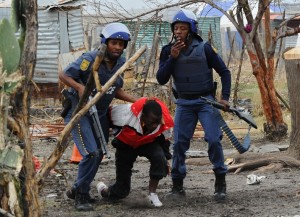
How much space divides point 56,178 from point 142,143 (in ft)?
7.25

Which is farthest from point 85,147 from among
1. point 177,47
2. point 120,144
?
Result: point 177,47

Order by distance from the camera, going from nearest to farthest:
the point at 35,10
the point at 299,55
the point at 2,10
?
the point at 35,10 → the point at 299,55 → the point at 2,10

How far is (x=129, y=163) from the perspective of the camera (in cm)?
780

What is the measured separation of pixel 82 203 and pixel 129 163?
0.70 meters

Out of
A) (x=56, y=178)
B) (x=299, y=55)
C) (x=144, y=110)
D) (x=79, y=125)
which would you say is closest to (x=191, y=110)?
(x=144, y=110)

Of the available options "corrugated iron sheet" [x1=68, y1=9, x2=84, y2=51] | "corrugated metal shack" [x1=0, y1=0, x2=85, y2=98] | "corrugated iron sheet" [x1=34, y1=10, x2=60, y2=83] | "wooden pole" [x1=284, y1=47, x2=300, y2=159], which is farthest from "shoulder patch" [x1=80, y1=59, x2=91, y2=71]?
"corrugated iron sheet" [x1=68, y1=9, x2=84, y2=51]

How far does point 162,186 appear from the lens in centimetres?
895

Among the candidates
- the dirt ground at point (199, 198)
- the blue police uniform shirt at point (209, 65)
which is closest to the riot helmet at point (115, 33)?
the blue police uniform shirt at point (209, 65)

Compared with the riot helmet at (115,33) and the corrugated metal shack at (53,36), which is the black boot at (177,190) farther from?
the corrugated metal shack at (53,36)

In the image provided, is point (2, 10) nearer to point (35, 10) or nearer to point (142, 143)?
point (142, 143)

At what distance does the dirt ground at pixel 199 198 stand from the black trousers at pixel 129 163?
126mm

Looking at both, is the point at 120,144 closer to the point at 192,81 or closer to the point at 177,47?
the point at 192,81

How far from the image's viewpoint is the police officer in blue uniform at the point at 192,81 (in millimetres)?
7719

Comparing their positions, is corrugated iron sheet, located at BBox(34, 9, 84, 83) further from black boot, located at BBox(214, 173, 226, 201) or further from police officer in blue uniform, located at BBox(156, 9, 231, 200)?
black boot, located at BBox(214, 173, 226, 201)
